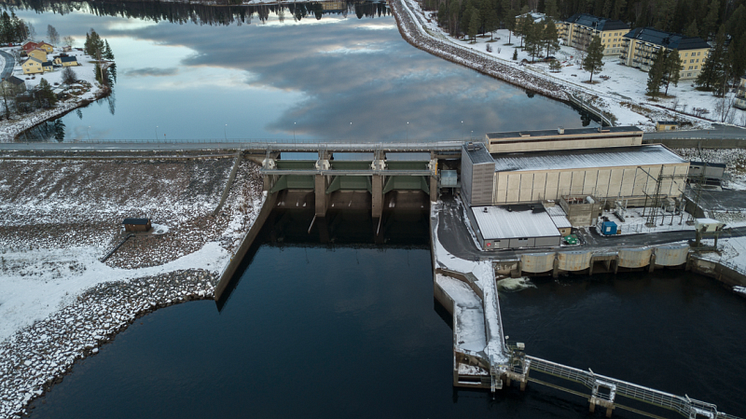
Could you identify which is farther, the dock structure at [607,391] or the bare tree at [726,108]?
the bare tree at [726,108]

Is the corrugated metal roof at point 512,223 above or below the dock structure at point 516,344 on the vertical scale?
above

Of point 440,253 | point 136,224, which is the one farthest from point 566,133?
point 136,224

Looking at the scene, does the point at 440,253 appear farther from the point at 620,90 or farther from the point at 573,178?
the point at 620,90

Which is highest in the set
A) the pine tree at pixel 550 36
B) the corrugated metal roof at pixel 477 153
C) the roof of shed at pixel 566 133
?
the pine tree at pixel 550 36

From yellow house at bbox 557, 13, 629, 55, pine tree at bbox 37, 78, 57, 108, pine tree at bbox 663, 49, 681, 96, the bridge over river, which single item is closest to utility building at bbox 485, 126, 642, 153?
the bridge over river

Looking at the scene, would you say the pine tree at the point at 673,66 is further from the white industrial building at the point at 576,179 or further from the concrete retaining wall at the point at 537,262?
the concrete retaining wall at the point at 537,262

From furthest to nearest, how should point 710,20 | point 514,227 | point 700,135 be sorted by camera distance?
point 710,20 < point 700,135 < point 514,227

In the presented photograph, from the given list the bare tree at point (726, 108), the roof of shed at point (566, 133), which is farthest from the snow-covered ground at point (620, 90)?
the roof of shed at point (566, 133)
